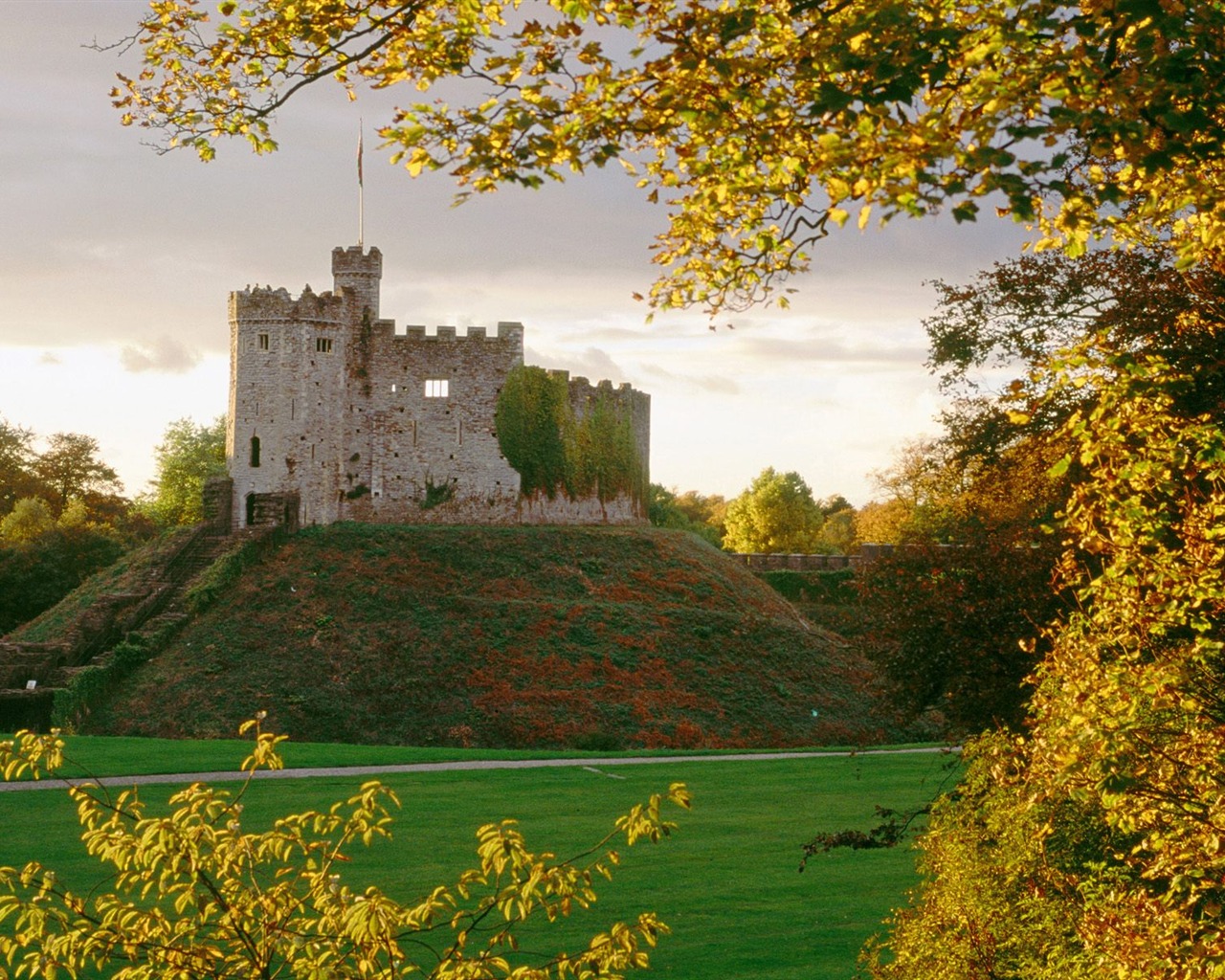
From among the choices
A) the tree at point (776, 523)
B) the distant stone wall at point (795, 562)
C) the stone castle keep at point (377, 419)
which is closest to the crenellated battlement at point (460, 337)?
the stone castle keep at point (377, 419)

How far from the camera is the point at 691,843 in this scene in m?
19.6

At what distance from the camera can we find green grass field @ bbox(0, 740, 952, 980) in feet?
47.5

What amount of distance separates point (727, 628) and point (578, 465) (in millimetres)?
11709

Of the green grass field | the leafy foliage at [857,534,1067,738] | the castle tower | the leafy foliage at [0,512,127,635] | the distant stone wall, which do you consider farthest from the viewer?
the distant stone wall

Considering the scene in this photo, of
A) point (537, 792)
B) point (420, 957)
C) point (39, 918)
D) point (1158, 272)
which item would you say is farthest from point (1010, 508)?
point (39, 918)

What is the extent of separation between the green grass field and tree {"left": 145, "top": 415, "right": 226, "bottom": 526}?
43.6 meters

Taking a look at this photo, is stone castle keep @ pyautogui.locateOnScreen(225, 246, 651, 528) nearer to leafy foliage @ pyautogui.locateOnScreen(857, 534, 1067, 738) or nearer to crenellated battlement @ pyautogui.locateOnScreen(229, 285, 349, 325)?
crenellated battlement @ pyautogui.locateOnScreen(229, 285, 349, 325)

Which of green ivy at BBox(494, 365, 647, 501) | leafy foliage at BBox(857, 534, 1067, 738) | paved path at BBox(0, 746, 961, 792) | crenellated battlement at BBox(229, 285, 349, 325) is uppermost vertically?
crenellated battlement at BBox(229, 285, 349, 325)

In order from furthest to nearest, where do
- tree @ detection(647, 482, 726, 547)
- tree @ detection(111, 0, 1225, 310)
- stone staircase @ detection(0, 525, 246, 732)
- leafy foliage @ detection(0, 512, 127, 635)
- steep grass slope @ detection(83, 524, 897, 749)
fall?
tree @ detection(647, 482, 726, 547) → leafy foliage @ detection(0, 512, 127, 635) → stone staircase @ detection(0, 525, 246, 732) → steep grass slope @ detection(83, 524, 897, 749) → tree @ detection(111, 0, 1225, 310)

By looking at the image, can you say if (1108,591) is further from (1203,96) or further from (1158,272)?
(1158,272)

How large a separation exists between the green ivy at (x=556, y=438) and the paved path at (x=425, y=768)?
2064cm

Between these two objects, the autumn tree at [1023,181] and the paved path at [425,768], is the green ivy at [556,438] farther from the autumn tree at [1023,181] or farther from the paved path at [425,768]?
the autumn tree at [1023,181]

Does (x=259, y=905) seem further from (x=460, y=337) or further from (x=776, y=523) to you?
(x=776, y=523)

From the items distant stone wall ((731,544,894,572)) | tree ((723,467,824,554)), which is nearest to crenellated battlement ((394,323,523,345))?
distant stone wall ((731,544,894,572))
